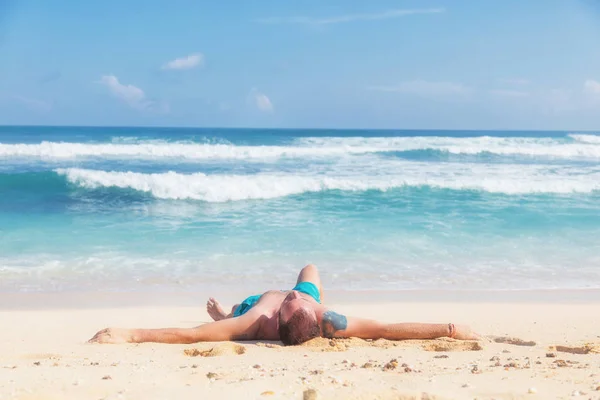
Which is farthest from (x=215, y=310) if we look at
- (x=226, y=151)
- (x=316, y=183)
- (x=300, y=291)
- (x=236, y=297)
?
(x=226, y=151)

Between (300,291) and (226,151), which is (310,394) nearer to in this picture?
(300,291)

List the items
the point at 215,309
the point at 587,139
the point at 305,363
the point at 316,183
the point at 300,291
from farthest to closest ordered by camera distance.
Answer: the point at 587,139 → the point at 316,183 → the point at 215,309 → the point at 300,291 → the point at 305,363

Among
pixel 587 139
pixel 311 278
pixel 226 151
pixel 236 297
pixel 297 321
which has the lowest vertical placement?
pixel 236 297

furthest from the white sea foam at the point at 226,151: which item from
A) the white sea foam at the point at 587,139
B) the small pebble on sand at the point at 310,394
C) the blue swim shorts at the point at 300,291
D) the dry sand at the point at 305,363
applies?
the small pebble on sand at the point at 310,394

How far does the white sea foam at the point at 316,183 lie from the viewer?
14547mm

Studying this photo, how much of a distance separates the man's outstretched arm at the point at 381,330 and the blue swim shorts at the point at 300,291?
0.40 metres

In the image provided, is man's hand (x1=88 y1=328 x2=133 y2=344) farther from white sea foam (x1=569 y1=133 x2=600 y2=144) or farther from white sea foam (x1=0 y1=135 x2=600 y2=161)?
white sea foam (x1=569 y1=133 x2=600 y2=144)

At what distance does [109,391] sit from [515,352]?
272cm

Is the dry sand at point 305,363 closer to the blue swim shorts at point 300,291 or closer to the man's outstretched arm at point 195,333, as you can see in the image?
the man's outstretched arm at point 195,333

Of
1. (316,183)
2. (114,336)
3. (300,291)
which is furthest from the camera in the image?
(316,183)

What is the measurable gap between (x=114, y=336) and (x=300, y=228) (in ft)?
20.2

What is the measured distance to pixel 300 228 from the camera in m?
10.2

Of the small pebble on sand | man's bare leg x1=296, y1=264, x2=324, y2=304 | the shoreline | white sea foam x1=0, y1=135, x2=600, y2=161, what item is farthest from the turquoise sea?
white sea foam x1=0, y1=135, x2=600, y2=161

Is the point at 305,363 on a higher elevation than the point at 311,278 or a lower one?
lower
